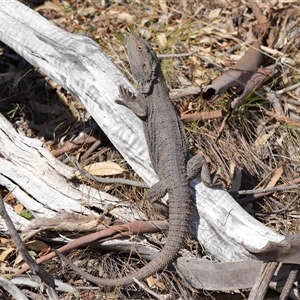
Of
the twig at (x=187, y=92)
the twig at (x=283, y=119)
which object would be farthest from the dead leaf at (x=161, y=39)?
the twig at (x=283, y=119)

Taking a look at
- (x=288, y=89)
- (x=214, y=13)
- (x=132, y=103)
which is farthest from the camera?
(x=214, y=13)

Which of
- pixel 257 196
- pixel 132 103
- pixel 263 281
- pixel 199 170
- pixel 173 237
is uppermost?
pixel 132 103

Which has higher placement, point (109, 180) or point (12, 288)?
point (109, 180)

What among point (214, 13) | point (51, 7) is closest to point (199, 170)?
point (214, 13)

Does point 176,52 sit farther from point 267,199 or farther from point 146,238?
point 146,238

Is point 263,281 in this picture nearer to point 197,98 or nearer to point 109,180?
point 109,180

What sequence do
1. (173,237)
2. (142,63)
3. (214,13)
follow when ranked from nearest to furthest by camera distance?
(173,237) < (142,63) < (214,13)

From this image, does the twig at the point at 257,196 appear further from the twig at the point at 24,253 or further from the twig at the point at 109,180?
the twig at the point at 24,253
